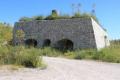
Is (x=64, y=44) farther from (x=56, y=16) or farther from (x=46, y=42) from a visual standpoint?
(x=56, y=16)

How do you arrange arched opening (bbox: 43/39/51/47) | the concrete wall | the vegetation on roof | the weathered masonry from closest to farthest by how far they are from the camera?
the weathered masonry, the concrete wall, arched opening (bbox: 43/39/51/47), the vegetation on roof

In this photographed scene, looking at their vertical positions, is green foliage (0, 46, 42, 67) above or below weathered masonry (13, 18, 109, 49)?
below

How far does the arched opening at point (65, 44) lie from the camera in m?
32.0

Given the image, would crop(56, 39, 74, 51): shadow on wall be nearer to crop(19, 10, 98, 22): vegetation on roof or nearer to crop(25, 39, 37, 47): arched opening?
crop(19, 10, 98, 22): vegetation on roof

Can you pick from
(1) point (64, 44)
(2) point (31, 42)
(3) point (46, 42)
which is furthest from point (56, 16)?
(2) point (31, 42)

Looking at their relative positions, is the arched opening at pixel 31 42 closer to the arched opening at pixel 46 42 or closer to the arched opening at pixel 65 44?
the arched opening at pixel 46 42

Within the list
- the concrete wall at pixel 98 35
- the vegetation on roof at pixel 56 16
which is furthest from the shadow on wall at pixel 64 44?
the concrete wall at pixel 98 35

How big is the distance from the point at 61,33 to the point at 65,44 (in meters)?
2.52

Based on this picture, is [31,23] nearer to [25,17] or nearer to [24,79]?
[25,17]

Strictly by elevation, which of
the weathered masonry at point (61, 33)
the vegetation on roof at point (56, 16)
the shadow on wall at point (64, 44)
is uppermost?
the vegetation on roof at point (56, 16)

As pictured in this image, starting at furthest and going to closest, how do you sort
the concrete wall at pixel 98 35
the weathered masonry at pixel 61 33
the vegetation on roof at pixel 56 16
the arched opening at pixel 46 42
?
1. the vegetation on roof at pixel 56 16
2. the arched opening at pixel 46 42
3. the concrete wall at pixel 98 35
4. the weathered masonry at pixel 61 33

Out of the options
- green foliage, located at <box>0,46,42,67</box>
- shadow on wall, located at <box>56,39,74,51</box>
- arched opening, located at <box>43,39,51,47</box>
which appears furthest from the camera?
arched opening, located at <box>43,39,51,47</box>

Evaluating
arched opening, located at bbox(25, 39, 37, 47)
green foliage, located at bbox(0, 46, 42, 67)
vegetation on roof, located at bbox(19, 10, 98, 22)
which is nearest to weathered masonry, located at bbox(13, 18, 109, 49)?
arched opening, located at bbox(25, 39, 37, 47)

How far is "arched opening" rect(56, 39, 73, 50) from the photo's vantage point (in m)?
32.0
